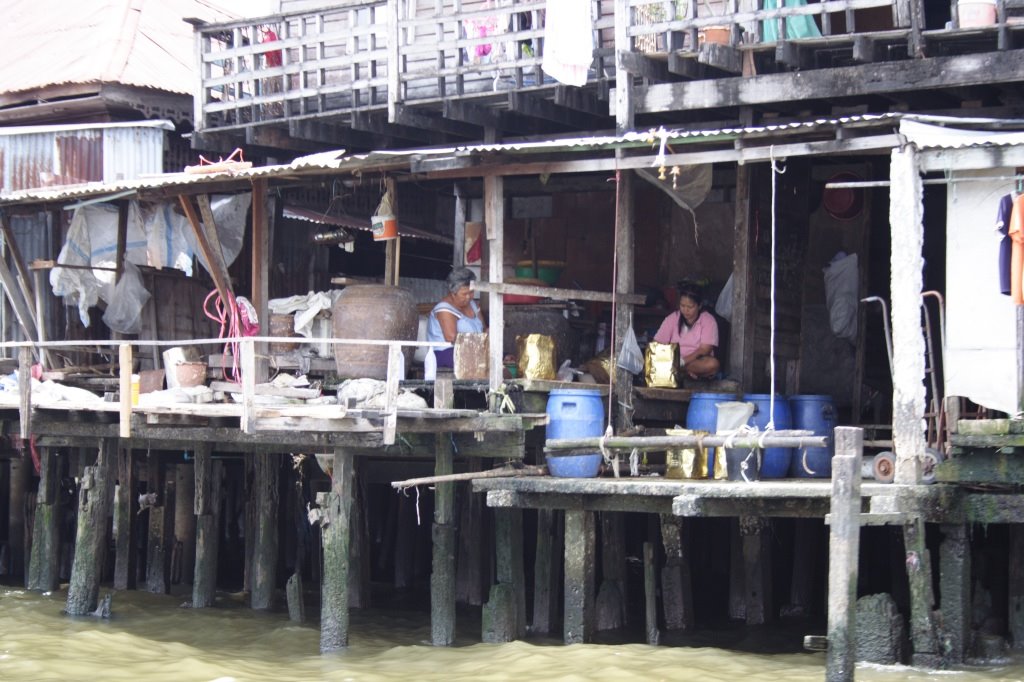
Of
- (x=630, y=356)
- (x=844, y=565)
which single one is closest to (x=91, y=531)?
(x=630, y=356)

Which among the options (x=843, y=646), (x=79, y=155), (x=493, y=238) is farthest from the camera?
(x=79, y=155)

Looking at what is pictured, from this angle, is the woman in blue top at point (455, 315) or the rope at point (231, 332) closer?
the woman in blue top at point (455, 315)

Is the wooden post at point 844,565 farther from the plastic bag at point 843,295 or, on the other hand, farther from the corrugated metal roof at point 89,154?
the corrugated metal roof at point 89,154

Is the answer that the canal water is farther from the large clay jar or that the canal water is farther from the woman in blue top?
the woman in blue top

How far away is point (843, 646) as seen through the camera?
9.26 meters

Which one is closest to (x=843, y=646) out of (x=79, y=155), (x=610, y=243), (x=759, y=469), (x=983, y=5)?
(x=759, y=469)

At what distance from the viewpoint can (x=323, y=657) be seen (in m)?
12.0

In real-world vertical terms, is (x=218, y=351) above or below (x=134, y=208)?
below

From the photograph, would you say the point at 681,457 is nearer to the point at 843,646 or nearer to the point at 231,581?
the point at 843,646

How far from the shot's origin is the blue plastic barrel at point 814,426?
40.3 feet

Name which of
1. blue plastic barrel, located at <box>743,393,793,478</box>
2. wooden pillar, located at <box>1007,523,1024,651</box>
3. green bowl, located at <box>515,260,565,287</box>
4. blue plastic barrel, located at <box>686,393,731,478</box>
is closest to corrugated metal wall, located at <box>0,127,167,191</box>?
green bowl, located at <box>515,260,565,287</box>

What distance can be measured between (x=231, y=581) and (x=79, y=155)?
199 inches

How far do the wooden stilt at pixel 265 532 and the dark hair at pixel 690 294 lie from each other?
424cm

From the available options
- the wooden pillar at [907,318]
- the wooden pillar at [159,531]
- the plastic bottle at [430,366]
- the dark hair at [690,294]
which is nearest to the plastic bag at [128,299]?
the wooden pillar at [159,531]
